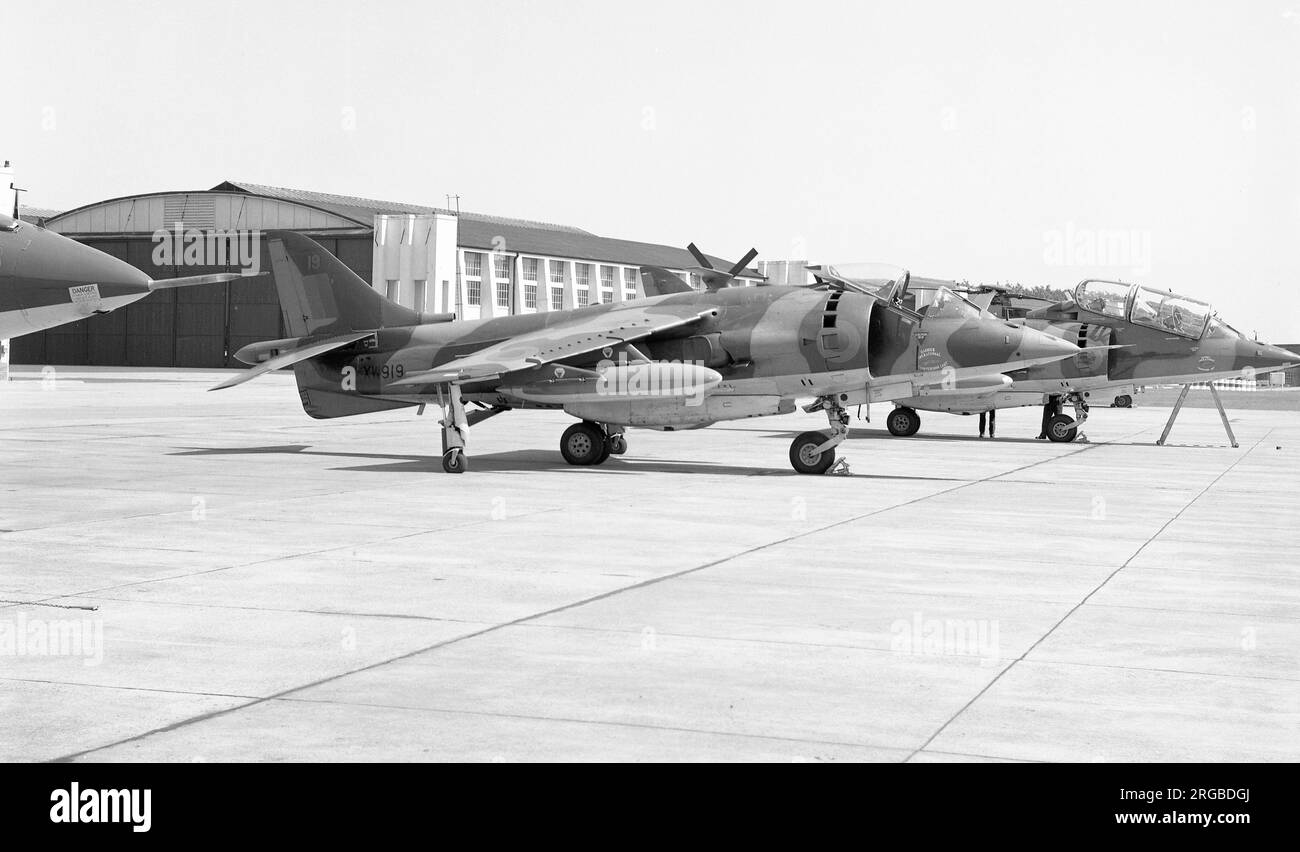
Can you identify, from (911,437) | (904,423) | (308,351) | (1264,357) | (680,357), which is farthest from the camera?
(904,423)

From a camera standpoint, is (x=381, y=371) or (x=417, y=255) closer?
(x=381, y=371)

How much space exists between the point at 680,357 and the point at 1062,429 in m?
12.1

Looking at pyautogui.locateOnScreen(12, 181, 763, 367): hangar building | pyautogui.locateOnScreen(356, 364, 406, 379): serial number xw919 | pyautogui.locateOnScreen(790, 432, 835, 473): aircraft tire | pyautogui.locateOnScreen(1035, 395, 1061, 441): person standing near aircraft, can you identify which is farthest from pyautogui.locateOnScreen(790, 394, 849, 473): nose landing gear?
pyautogui.locateOnScreen(12, 181, 763, 367): hangar building

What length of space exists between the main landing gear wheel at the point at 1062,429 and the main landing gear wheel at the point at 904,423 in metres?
2.75

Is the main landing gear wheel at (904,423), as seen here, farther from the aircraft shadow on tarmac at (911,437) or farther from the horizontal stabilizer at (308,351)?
the horizontal stabilizer at (308,351)

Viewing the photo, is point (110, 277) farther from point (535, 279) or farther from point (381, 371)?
point (535, 279)

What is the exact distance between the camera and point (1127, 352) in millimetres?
28844

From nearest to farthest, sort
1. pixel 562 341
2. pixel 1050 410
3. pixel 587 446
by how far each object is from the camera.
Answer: pixel 562 341
pixel 587 446
pixel 1050 410

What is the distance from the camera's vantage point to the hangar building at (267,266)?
73438mm

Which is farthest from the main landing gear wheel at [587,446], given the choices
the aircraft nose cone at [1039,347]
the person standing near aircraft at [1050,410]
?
the person standing near aircraft at [1050,410]

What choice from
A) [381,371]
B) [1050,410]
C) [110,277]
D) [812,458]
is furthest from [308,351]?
[1050,410]

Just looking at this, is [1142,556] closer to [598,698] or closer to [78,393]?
[598,698]

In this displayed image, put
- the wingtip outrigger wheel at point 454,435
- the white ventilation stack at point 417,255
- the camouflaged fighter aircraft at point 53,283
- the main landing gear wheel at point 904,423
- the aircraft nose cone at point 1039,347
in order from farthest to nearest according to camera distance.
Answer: the white ventilation stack at point 417,255 < the main landing gear wheel at point 904,423 < the aircraft nose cone at point 1039,347 < the wingtip outrigger wheel at point 454,435 < the camouflaged fighter aircraft at point 53,283
